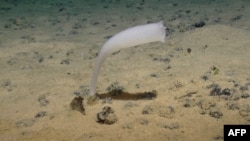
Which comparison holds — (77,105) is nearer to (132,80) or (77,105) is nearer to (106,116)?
(106,116)

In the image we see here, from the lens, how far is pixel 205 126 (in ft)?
10.8

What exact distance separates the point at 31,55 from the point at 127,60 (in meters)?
2.02

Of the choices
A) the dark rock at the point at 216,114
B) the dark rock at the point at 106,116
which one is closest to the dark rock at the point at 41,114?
the dark rock at the point at 106,116

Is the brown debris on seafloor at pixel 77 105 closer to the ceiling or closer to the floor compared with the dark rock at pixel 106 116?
closer to the ceiling

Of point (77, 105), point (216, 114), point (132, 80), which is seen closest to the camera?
point (216, 114)

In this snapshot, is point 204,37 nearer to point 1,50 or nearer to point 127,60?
point 127,60

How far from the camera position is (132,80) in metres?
4.46

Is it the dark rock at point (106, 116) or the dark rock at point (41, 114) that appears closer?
the dark rock at point (106, 116)

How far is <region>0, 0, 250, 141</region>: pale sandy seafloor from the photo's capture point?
3381 mm

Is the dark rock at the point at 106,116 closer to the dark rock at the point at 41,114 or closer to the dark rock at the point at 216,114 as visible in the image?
the dark rock at the point at 41,114

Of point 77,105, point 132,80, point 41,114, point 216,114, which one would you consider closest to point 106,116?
point 77,105

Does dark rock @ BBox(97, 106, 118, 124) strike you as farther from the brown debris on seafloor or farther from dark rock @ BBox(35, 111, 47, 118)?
dark rock @ BBox(35, 111, 47, 118)

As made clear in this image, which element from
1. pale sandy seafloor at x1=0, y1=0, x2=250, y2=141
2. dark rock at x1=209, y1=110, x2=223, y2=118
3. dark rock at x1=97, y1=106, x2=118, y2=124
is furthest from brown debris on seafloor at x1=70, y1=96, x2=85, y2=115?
dark rock at x1=209, y1=110, x2=223, y2=118

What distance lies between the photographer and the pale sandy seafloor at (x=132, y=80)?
338cm
